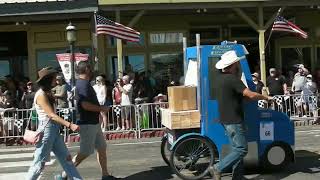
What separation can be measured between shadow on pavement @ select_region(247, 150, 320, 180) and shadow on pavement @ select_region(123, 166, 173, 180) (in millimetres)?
1414

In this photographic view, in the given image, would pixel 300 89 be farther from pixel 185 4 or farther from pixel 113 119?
pixel 113 119

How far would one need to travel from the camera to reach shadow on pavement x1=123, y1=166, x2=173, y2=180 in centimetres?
884

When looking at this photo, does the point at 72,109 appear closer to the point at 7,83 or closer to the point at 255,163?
the point at 7,83

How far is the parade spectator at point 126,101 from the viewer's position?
15.0 m

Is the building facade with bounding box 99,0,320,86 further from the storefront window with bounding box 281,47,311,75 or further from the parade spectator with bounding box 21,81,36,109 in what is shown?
the parade spectator with bounding box 21,81,36,109

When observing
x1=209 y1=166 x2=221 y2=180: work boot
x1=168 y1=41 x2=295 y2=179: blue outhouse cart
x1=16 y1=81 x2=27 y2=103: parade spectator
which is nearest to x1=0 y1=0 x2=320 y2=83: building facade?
x1=16 y1=81 x2=27 y2=103: parade spectator

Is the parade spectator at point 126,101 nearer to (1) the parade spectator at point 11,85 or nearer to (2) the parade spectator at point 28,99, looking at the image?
(2) the parade spectator at point 28,99

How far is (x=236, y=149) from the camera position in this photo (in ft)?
24.8

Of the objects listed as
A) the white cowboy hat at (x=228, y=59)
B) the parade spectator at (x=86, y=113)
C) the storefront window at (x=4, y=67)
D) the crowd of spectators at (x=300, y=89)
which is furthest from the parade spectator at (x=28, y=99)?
the white cowboy hat at (x=228, y=59)

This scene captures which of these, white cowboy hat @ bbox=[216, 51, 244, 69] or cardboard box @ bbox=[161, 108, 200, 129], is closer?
white cowboy hat @ bbox=[216, 51, 244, 69]

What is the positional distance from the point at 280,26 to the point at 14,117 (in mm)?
7752

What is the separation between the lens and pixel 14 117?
14.8 metres

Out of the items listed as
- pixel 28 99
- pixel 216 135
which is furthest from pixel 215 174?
pixel 28 99

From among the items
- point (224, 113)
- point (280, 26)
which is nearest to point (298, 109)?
point (280, 26)
